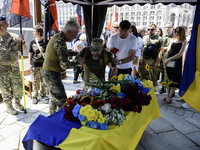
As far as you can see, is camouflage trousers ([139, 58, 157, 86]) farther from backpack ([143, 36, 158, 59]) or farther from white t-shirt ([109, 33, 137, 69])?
white t-shirt ([109, 33, 137, 69])

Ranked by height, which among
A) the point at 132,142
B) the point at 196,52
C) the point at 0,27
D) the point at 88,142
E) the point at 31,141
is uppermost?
the point at 0,27

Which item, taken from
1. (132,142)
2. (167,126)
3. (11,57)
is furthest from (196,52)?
(11,57)

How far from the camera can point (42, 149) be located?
142 centimetres

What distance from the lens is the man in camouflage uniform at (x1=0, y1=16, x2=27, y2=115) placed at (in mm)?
3102

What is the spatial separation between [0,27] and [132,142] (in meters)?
A: 3.16

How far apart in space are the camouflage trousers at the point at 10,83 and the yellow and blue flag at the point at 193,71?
3.41 m

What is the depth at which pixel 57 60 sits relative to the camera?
244 cm

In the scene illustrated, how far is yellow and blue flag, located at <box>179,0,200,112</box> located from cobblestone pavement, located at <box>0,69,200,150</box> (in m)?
0.93

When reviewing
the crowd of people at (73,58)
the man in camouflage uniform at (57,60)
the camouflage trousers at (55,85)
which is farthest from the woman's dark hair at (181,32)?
the camouflage trousers at (55,85)

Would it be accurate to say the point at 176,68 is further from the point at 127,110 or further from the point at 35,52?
the point at 35,52

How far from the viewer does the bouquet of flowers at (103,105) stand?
1.48m

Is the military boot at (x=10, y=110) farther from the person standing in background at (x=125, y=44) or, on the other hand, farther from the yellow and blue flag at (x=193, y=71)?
the yellow and blue flag at (x=193, y=71)

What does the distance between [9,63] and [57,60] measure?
1501mm

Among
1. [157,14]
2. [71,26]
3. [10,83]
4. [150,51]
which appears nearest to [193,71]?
[71,26]
